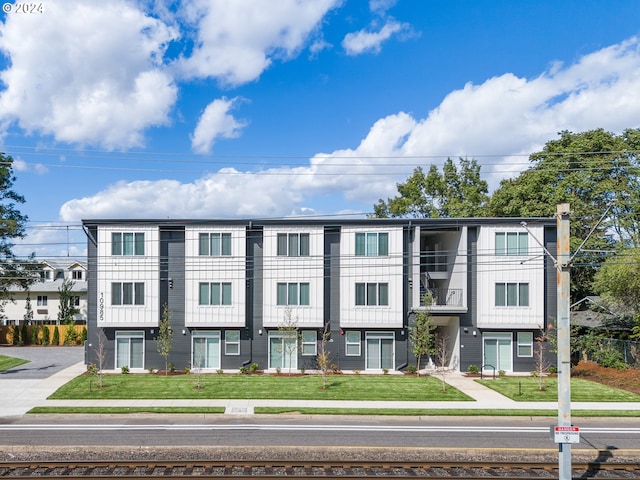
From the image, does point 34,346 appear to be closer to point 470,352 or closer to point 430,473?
point 470,352

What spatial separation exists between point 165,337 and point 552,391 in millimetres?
19920

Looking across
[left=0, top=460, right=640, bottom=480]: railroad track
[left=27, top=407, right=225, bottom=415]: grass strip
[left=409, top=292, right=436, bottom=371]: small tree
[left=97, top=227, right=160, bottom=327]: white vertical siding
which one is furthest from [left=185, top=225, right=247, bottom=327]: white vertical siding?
[left=0, top=460, right=640, bottom=480]: railroad track

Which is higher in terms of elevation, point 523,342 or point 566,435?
point 566,435

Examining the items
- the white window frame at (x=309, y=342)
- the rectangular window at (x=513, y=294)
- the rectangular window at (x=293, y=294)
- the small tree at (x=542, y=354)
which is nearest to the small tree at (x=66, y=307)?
the rectangular window at (x=293, y=294)

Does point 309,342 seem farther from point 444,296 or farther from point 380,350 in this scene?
point 444,296

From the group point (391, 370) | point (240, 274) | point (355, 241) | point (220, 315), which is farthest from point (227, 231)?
point (391, 370)

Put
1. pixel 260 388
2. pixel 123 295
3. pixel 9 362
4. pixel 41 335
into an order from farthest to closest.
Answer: pixel 41 335 < pixel 9 362 < pixel 123 295 < pixel 260 388

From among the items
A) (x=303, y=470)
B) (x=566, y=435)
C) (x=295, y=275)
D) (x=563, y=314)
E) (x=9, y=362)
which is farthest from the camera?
(x=9, y=362)

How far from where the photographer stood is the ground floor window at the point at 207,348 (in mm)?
29172

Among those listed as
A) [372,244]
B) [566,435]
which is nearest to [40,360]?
[372,244]

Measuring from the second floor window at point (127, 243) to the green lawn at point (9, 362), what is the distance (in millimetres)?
9423

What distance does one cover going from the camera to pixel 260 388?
78.2 feet

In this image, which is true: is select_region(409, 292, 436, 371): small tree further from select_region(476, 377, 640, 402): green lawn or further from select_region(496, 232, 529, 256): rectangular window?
select_region(496, 232, 529, 256): rectangular window

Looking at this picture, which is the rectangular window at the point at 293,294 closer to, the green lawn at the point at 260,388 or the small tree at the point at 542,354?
the green lawn at the point at 260,388
